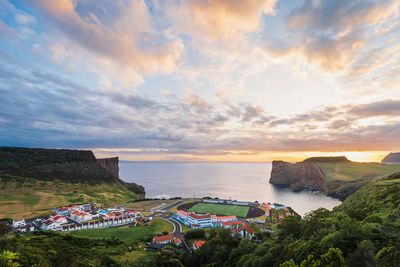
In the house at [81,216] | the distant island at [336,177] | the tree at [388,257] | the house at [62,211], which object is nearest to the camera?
the tree at [388,257]

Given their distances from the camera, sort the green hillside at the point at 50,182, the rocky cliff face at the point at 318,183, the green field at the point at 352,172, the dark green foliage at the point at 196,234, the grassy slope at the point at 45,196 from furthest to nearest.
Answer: the green field at the point at 352,172 → the rocky cliff face at the point at 318,183 → the green hillside at the point at 50,182 → the grassy slope at the point at 45,196 → the dark green foliage at the point at 196,234

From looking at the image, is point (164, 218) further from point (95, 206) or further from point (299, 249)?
point (299, 249)

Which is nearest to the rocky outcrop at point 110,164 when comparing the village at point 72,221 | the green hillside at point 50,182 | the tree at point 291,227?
the green hillside at point 50,182

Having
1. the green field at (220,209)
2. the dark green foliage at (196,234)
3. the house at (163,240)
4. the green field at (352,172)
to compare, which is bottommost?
the green field at (220,209)

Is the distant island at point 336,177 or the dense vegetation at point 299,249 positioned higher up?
the dense vegetation at point 299,249

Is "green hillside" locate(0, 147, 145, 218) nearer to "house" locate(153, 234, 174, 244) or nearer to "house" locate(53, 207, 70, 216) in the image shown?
"house" locate(53, 207, 70, 216)

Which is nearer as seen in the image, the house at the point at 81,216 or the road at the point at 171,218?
the road at the point at 171,218

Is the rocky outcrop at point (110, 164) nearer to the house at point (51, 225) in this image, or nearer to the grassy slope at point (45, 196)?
the grassy slope at point (45, 196)
